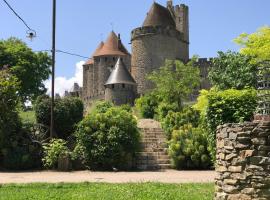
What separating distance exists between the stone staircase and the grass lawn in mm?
6273

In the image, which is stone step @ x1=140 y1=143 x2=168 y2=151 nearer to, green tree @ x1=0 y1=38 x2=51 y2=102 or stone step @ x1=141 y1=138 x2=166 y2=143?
stone step @ x1=141 y1=138 x2=166 y2=143

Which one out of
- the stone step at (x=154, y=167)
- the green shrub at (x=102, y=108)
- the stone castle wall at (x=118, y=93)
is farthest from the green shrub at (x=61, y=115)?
the stone castle wall at (x=118, y=93)

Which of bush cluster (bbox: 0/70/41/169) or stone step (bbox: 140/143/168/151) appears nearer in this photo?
bush cluster (bbox: 0/70/41/169)

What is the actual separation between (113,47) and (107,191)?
2075 inches

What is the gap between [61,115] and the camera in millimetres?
21234

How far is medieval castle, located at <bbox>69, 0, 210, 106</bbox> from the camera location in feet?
171

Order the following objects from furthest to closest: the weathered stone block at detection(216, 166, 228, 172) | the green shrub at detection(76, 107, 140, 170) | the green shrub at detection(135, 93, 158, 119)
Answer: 1. the green shrub at detection(135, 93, 158, 119)
2. the green shrub at detection(76, 107, 140, 170)
3. the weathered stone block at detection(216, 166, 228, 172)

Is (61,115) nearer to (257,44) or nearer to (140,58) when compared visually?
(257,44)

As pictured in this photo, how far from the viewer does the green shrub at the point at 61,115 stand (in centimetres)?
2128

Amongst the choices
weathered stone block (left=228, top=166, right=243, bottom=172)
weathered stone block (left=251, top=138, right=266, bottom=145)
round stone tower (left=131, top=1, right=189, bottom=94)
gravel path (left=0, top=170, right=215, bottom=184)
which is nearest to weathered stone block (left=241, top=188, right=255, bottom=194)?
weathered stone block (left=228, top=166, right=243, bottom=172)

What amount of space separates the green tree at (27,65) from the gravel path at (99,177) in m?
29.2

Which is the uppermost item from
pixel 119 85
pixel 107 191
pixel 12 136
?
pixel 119 85

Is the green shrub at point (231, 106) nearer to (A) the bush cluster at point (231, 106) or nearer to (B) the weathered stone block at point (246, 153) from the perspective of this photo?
(A) the bush cluster at point (231, 106)

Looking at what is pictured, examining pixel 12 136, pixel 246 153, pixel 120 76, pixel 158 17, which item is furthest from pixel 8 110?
pixel 158 17
